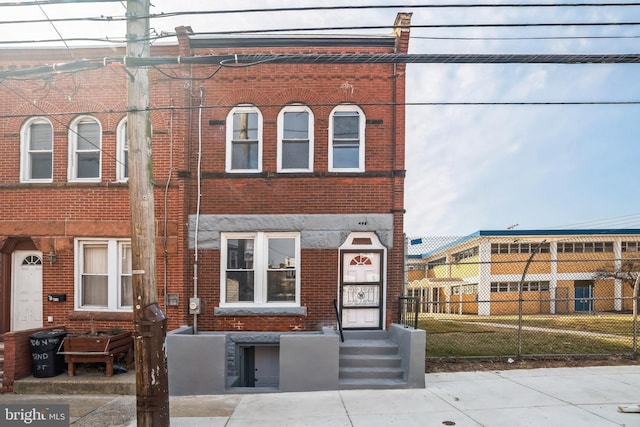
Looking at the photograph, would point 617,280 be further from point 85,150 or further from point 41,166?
point 41,166

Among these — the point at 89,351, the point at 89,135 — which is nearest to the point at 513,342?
the point at 89,351

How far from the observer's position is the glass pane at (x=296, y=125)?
9789 mm

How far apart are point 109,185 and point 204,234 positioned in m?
2.49

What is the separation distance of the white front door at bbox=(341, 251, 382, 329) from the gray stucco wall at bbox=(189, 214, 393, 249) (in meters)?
0.46

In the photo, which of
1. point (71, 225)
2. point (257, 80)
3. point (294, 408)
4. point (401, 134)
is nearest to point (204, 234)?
point (71, 225)

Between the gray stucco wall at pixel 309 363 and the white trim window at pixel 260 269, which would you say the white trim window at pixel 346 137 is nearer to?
the white trim window at pixel 260 269

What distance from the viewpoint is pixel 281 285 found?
9664 mm

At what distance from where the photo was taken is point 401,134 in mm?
9578

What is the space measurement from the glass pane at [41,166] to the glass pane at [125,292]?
3.10 meters

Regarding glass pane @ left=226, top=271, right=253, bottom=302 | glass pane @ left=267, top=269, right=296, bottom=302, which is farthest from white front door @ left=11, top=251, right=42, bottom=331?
glass pane @ left=267, top=269, right=296, bottom=302

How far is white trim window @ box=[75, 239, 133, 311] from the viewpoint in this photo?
9680 millimetres

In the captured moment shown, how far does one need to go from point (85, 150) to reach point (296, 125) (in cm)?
506

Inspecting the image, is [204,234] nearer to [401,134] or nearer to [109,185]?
[109,185]

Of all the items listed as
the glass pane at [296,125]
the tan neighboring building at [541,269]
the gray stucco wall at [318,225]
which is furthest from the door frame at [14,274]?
the tan neighboring building at [541,269]
